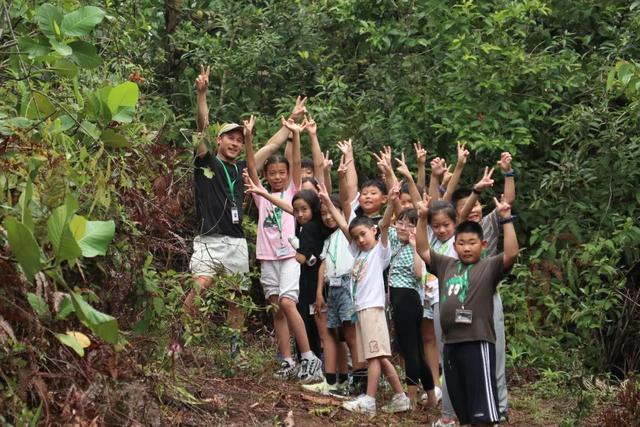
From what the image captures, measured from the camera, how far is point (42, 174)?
5555 mm

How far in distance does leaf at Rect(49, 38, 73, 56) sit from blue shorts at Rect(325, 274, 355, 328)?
153 inches

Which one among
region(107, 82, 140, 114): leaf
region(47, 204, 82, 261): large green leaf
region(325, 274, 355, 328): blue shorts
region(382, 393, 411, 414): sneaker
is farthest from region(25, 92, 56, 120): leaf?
region(382, 393, 411, 414): sneaker

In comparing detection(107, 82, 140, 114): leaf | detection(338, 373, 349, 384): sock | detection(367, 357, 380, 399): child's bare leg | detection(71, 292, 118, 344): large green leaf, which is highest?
detection(107, 82, 140, 114): leaf

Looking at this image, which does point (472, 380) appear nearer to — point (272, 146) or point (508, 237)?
point (508, 237)

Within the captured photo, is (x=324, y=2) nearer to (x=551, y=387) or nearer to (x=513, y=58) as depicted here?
(x=513, y=58)

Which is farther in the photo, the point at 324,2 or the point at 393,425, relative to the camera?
the point at 324,2

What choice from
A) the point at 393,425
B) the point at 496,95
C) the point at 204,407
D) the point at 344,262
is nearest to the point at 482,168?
the point at 496,95

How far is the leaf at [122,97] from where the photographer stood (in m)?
5.48

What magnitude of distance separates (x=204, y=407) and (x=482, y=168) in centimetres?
530

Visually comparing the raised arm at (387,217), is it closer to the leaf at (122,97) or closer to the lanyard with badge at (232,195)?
the lanyard with badge at (232,195)

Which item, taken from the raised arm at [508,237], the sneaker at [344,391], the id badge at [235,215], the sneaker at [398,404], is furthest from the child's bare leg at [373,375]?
the id badge at [235,215]

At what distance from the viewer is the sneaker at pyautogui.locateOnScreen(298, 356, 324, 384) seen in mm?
8828

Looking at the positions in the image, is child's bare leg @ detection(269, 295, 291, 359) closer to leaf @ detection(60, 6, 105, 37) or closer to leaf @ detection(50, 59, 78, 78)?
leaf @ detection(50, 59, 78, 78)

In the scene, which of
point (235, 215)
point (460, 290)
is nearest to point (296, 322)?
point (235, 215)
